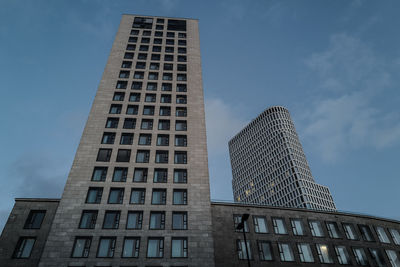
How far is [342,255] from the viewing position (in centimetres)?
3438

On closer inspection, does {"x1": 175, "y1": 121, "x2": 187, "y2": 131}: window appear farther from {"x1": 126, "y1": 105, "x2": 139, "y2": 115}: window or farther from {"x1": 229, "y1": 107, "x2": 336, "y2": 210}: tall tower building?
{"x1": 229, "y1": 107, "x2": 336, "y2": 210}: tall tower building

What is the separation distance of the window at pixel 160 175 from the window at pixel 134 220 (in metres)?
4.85

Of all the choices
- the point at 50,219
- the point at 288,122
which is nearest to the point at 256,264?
the point at 50,219

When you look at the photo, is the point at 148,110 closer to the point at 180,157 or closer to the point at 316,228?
the point at 180,157

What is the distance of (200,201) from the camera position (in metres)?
33.8

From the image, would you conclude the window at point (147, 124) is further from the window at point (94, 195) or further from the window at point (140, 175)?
the window at point (94, 195)

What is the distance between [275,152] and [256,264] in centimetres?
10626

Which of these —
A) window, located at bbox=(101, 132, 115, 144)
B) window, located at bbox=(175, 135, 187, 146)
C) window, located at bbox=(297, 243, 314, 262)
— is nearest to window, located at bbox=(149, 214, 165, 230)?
window, located at bbox=(175, 135, 187, 146)

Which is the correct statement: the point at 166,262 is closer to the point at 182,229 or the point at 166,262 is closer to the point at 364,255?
the point at 182,229

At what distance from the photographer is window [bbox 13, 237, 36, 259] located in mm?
28491

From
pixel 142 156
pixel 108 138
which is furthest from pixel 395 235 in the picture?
pixel 108 138

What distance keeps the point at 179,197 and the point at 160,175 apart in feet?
13.4

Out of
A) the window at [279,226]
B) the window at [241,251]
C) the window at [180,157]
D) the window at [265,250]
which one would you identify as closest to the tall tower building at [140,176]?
the window at [180,157]

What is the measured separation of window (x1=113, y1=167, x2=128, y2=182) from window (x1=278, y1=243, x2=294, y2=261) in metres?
21.6
